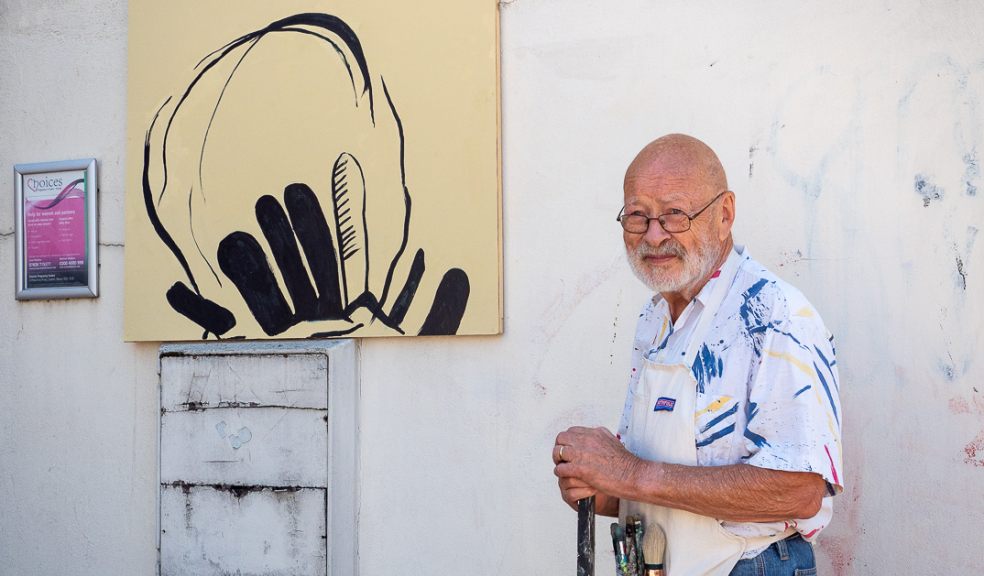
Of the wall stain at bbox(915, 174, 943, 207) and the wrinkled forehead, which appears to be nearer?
the wrinkled forehead

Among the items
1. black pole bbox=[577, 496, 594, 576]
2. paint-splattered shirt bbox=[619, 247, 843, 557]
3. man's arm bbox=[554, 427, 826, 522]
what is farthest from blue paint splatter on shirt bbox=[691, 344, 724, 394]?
black pole bbox=[577, 496, 594, 576]

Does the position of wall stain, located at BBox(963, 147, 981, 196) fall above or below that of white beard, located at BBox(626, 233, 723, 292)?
above

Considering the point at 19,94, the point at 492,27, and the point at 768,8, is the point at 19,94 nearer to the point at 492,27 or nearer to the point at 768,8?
the point at 492,27

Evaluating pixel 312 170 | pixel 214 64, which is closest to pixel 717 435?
pixel 312 170

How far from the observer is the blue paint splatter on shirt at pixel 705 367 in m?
2.42

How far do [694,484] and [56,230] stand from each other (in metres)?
3.51

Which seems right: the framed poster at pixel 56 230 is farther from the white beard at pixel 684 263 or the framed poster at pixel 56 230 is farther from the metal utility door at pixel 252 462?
the white beard at pixel 684 263

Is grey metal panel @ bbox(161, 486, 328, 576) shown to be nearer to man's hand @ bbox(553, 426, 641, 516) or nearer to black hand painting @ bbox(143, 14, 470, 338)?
black hand painting @ bbox(143, 14, 470, 338)

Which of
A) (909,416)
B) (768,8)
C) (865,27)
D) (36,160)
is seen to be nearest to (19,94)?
(36,160)

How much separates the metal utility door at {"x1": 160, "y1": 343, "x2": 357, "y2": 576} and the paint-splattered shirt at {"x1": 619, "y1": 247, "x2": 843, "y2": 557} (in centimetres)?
189

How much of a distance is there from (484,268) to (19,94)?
257 centimetres

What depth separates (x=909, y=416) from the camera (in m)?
3.27

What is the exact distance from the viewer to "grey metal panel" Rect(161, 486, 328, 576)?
397 cm

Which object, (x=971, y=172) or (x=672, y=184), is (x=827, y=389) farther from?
(x=971, y=172)
